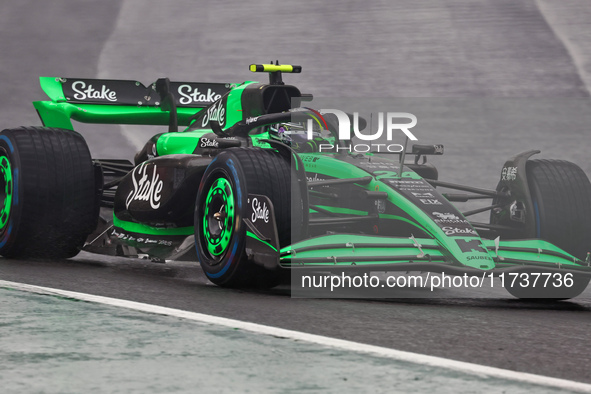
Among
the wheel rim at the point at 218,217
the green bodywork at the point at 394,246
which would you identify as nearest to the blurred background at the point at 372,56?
the green bodywork at the point at 394,246

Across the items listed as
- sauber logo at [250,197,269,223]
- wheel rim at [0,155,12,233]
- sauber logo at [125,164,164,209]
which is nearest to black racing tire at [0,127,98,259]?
wheel rim at [0,155,12,233]

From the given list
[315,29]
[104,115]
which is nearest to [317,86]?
[315,29]

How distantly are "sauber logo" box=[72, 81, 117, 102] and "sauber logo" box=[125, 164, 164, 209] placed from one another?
168 cm

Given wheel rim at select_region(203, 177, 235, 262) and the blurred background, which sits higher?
the blurred background

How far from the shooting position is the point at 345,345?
3.82 m

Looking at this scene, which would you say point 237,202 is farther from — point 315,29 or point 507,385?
point 315,29

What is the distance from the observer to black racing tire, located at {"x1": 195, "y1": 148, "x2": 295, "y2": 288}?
582 cm

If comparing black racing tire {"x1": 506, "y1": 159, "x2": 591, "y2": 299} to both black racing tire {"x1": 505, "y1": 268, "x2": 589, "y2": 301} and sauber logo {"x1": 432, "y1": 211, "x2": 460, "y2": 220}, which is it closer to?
black racing tire {"x1": 505, "y1": 268, "x2": 589, "y2": 301}

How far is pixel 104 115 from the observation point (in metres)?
8.98

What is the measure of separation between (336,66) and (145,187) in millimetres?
13865

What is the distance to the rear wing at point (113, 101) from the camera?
8.88 metres

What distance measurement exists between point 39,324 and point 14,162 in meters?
3.58

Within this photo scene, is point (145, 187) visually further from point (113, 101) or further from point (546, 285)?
point (546, 285)

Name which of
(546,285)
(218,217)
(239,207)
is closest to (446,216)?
(546,285)
